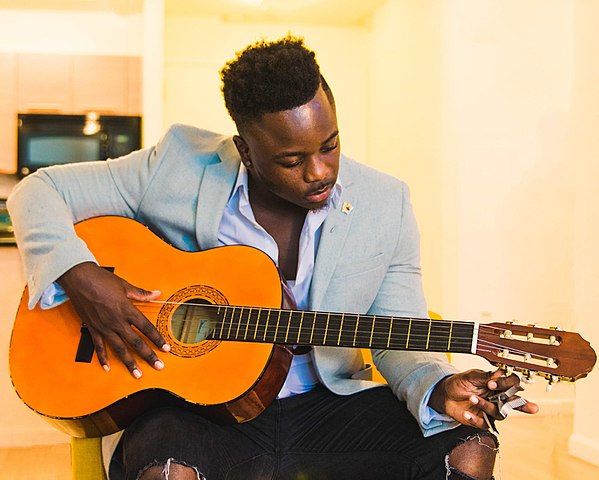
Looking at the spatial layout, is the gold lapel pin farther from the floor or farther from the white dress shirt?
the floor

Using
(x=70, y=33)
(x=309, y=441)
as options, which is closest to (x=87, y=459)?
(x=309, y=441)

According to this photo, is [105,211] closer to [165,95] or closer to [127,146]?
[127,146]

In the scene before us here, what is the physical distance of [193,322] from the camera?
1685 millimetres

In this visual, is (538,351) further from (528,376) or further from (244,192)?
(244,192)

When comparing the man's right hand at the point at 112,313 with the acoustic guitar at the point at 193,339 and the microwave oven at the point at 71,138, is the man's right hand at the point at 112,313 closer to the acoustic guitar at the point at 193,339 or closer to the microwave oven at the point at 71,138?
the acoustic guitar at the point at 193,339

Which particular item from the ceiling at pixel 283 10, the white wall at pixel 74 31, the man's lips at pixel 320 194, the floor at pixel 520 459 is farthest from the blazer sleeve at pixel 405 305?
the ceiling at pixel 283 10

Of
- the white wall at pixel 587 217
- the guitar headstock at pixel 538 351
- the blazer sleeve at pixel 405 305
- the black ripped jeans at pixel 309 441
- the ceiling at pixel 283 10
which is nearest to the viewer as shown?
the guitar headstock at pixel 538 351

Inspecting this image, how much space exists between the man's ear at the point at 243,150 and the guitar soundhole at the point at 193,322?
1.11ft

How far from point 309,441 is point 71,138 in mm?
3475

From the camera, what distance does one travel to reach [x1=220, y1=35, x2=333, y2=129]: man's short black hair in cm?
171

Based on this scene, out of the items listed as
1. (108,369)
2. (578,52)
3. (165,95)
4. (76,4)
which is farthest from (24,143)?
(108,369)

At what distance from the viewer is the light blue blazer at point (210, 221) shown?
1771 mm

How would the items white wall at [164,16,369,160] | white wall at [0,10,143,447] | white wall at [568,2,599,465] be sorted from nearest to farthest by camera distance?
white wall at [568,2,599,465] → white wall at [0,10,143,447] → white wall at [164,16,369,160]

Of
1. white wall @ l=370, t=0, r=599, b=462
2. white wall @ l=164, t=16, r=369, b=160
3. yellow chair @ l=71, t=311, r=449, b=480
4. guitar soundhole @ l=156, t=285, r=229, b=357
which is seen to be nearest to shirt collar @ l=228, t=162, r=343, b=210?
guitar soundhole @ l=156, t=285, r=229, b=357
